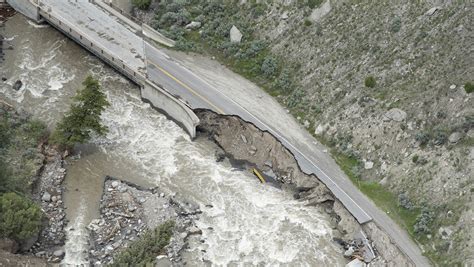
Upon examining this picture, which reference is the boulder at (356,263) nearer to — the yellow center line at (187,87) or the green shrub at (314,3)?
the yellow center line at (187,87)

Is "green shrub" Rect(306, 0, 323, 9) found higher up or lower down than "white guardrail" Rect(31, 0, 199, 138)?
higher up

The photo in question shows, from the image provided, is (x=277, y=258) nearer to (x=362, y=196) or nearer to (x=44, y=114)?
(x=362, y=196)

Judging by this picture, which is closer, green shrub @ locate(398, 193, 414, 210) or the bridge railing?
green shrub @ locate(398, 193, 414, 210)

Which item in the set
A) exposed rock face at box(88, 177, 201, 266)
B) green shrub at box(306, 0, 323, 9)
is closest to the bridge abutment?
exposed rock face at box(88, 177, 201, 266)

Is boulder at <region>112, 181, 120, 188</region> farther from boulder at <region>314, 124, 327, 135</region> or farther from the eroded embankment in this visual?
Result: boulder at <region>314, 124, 327, 135</region>

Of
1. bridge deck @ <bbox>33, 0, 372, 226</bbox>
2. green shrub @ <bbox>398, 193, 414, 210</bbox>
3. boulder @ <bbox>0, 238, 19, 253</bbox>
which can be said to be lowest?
boulder @ <bbox>0, 238, 19, 253</bbox>
